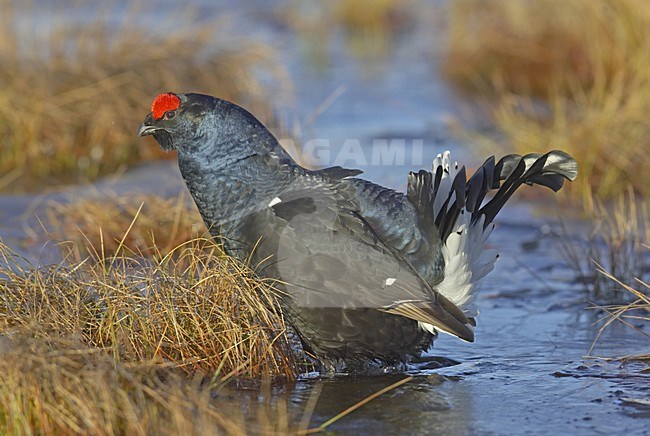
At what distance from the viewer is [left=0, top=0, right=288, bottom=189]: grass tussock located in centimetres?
760

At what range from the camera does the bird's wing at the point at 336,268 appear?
13.1 feet

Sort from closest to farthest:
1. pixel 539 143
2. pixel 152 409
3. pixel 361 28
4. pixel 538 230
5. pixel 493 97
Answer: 1. pixel 152 409
2. pixel 538 230
3. pixel 539 143
4. pixel 493 97
5. pixel 361 28

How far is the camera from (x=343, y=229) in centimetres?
404

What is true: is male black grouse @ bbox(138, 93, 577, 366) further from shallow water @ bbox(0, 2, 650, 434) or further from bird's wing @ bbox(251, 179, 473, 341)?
shallow water @ bbox(0, 2, 650, 434)

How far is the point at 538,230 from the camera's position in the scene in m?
6.83

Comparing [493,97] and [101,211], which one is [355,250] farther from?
[493,97]

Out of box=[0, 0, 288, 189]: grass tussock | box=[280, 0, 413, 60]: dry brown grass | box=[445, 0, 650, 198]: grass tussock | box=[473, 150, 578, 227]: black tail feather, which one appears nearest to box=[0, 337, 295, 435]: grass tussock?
box=[473, 150, 578, 227]: black tail feather

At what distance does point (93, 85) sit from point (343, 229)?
4.18 m

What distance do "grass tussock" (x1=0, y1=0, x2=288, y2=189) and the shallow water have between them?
1.40 feet

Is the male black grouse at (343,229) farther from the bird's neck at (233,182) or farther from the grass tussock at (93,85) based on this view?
the grass tussock at (93,85)

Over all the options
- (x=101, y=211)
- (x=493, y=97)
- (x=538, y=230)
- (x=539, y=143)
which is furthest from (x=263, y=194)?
(x=493, y=97)

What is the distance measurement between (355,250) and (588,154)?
3.67 metres

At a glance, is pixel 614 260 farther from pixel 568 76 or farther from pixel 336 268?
pixel 568 76

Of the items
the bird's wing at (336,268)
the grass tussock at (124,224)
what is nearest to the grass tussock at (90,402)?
the bird's wing at (336,268)
